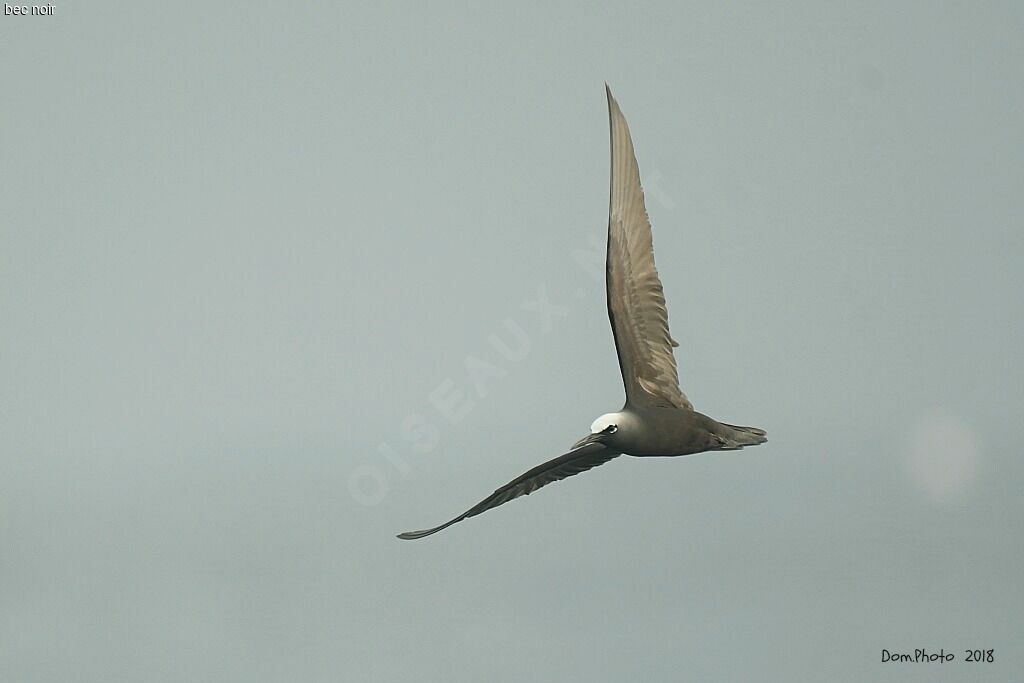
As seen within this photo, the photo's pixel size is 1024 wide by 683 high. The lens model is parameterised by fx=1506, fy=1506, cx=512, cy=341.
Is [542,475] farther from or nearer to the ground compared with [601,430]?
nearer to the ground

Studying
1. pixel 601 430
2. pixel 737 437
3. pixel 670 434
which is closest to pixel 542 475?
pixel 601 430

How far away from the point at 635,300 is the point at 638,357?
36.9 inches

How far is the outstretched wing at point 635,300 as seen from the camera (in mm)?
24484

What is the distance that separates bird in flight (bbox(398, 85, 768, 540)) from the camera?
2408cm

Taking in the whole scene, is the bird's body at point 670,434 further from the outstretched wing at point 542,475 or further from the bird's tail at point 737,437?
the outstretched wing at point 542,475

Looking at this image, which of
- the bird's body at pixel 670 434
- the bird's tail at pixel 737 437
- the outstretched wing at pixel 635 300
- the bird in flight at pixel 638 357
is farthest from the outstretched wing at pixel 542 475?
the bird's tail at pixel 737 437

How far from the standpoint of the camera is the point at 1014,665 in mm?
152000

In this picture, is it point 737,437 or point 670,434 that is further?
point 737,437

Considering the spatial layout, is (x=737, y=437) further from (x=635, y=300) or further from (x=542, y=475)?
(x=542, y=475)

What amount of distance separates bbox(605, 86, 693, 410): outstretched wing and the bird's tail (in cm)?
75

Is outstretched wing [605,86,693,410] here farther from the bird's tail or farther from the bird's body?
the bird's tail

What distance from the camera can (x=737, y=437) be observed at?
24453 mm

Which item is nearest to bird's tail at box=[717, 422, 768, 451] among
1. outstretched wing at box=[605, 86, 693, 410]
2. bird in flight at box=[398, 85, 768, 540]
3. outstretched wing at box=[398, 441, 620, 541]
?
bird in flight at box=[398, 85, 768, 540]

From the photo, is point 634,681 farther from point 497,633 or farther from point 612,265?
point 612,265
